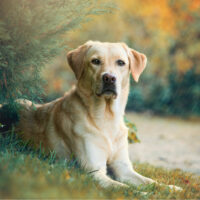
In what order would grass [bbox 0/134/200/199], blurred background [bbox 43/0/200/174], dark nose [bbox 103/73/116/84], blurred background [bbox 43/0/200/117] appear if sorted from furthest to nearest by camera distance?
blurred background [bbox 43/0/200/117]
blurred background [bbox 43/0/200/174]
dark nose [bbox 103/73/116/84]
grass [bbox 0/134/200/199]

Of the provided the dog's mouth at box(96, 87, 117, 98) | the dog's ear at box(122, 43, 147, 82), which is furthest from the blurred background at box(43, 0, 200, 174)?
the dog's mouth at box(96, 87, 117, 98)

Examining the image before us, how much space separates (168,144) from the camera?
23.0 feet

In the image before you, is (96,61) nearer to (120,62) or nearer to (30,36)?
(120,62)

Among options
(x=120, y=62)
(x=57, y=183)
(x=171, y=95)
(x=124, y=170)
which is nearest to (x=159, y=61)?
(x=171, y=95)

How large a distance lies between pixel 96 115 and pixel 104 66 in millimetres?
603

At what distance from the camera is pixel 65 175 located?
2.45m

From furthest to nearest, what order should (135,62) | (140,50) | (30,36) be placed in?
1. (140,50)
2. (135,62)
3. (30,36)

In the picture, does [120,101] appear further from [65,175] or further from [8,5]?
[8,5]

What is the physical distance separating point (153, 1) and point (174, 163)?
11679 millimetres

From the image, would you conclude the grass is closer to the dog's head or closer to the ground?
the ground

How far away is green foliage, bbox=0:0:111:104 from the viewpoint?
3079 millimetres

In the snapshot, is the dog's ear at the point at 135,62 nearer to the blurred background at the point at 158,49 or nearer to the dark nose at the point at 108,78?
the dark nose at the point at 108,78

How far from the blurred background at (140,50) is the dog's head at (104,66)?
0.96 feet

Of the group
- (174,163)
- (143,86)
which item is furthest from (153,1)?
(174,163)
